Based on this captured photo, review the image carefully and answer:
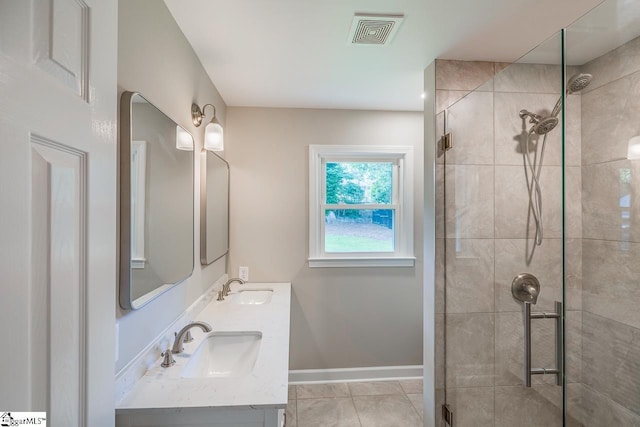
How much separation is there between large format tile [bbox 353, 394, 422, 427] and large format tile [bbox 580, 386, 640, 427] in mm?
1188

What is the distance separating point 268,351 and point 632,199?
160cm

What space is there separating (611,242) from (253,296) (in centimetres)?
221

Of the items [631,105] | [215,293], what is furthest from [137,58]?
[631,105]

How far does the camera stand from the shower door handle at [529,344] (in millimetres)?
1326

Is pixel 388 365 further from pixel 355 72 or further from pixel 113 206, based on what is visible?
pixel 113 206

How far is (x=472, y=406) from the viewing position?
1.74 metres

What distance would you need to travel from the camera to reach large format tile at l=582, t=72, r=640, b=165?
1.14 m

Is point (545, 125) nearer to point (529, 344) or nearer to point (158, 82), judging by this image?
point (529, 344)

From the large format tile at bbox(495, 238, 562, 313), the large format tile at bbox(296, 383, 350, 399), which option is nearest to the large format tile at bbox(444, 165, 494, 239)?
the large format tile at bbox(495, 238, 562, 313)

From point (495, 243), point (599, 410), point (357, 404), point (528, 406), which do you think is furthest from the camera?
point (357, 404)

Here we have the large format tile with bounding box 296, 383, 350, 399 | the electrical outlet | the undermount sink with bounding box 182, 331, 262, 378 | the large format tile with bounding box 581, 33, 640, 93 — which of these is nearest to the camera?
the large format tile with bounding box 581, 33, 640, 93

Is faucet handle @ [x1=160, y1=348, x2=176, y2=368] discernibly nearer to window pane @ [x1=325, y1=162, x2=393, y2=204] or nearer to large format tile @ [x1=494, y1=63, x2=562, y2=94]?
window pane @ [x1=325, y1=162, x2=393, y2=204]


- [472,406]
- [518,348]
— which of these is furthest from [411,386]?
[518,348]

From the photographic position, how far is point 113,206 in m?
0.72
